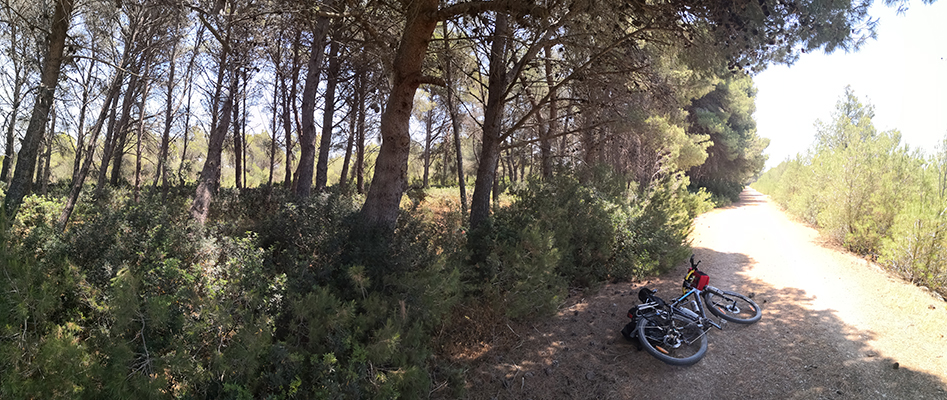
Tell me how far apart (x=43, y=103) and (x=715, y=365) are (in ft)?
30.4

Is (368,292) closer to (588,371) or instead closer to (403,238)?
(403,238)

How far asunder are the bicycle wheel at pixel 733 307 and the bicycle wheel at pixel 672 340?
2.76 feet

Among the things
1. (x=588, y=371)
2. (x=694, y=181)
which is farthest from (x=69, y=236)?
(x=694, y=181)

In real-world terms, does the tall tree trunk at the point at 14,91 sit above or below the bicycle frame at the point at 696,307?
above

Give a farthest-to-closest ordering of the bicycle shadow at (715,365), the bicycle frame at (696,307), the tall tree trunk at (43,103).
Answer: the tall tree trunk at (43,103) < the bicycle frame at (696,307) < the bicycle shadow at (715,365)

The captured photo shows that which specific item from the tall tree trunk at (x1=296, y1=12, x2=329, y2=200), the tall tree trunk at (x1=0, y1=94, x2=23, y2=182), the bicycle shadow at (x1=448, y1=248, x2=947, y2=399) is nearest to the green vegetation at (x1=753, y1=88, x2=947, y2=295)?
the bicycle shadow at (x1=448, y1=248, x2=947, y2=399)

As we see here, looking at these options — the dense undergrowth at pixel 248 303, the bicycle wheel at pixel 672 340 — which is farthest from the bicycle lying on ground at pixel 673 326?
the dense undergrowth at pixel 248 303

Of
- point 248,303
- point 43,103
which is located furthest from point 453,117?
point 248,303

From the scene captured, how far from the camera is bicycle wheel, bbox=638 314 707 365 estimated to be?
4.99 metres

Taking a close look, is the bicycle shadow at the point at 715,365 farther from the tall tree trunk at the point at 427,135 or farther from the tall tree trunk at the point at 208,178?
the tall tree trunk at the point at 427,135

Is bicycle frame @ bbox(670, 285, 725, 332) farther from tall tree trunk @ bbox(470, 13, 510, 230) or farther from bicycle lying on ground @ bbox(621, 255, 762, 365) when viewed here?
tall tree trunk @ bbox(470, 13, 510, 230)

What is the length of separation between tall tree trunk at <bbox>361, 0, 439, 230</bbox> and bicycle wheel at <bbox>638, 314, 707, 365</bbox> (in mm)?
3333

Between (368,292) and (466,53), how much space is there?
23.9 ft

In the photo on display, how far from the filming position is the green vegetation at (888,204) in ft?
24.6
